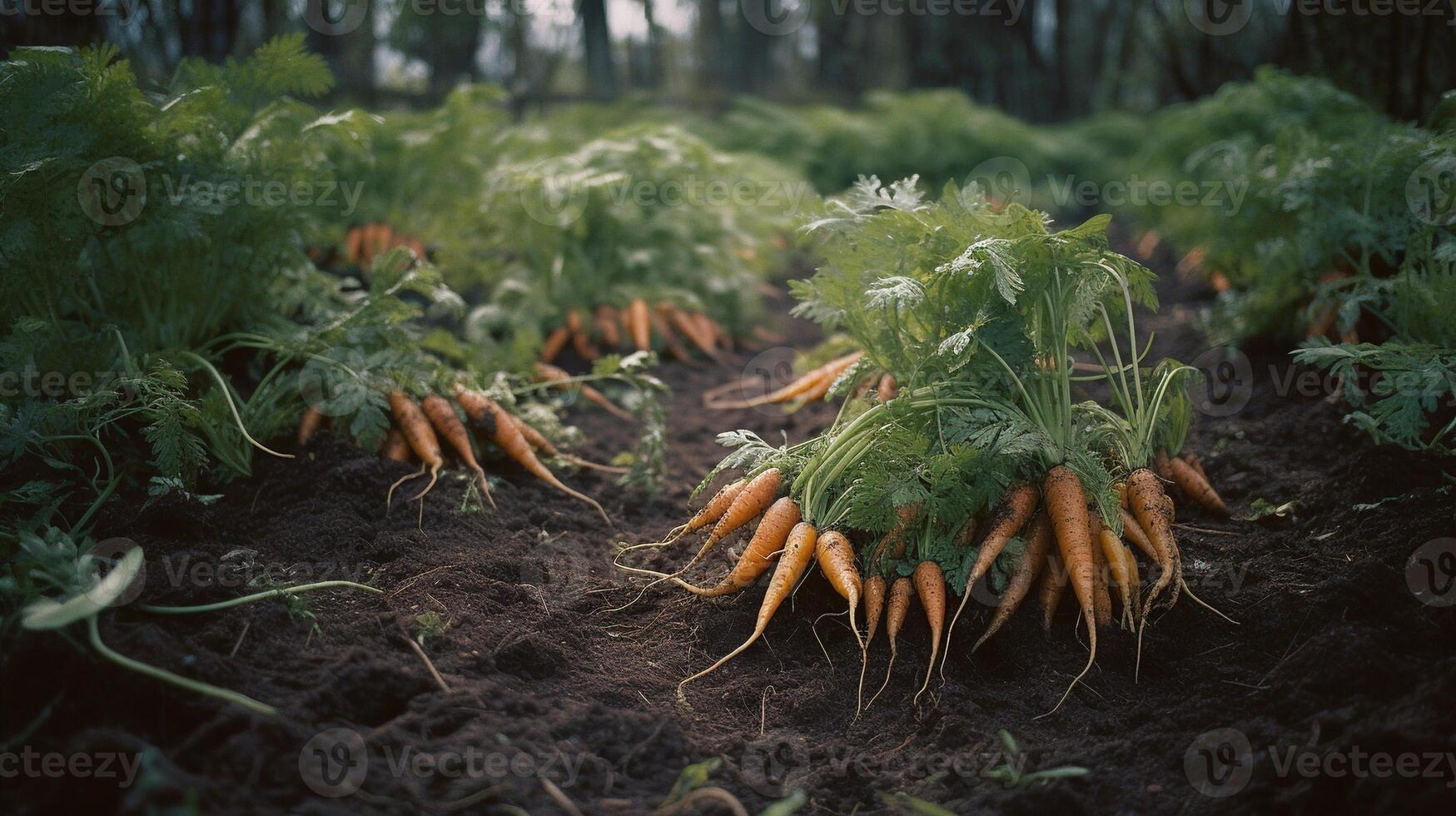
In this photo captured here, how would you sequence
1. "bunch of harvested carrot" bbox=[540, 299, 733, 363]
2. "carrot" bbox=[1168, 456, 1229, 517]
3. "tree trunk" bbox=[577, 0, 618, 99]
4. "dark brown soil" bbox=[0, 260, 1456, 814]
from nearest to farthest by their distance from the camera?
"dark brown soil" bbox=[0, 260, 1456, 814], "carrot" bbox=[1168, 456, 1229, 517], "bunch of harvested carrot" bbox=[540, 299, 733, 363], "tree trunk" bbox=[577, 0, 618, 99]

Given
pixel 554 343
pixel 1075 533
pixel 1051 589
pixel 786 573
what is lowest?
pixel 1051 589

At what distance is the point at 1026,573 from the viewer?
265 centimetres

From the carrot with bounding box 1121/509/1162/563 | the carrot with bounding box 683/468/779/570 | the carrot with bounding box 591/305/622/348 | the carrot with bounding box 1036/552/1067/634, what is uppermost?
the carrot with bounding box 591/305/622/348

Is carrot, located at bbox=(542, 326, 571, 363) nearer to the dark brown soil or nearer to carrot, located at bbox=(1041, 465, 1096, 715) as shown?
the dark brown soil

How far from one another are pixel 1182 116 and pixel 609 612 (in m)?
6.62

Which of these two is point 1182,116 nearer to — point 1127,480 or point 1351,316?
point 1351,316

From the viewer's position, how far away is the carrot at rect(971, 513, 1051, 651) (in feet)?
8.50

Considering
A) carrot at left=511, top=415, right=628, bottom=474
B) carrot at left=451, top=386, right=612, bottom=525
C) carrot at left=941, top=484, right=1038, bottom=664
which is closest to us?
carrot at left=941, top=484, right=1038, bottom=664

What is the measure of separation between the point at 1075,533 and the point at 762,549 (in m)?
0.89

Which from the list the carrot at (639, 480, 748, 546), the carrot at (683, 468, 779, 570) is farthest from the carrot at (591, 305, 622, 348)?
the carrot at (683, 468, 779, 570)

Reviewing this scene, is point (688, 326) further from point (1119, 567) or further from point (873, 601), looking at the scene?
point (1119, 567)

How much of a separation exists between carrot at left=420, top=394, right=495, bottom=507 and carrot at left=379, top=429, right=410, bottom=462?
0.13 m

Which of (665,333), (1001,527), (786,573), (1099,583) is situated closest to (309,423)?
(786,573)

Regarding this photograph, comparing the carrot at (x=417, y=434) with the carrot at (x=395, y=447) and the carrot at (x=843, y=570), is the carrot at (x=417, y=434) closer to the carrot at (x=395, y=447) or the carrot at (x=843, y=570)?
the carrot at (x=395, y=447)
